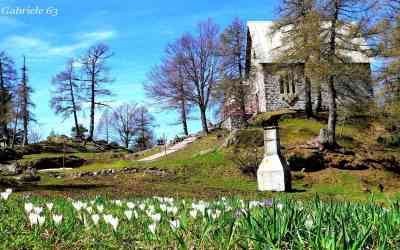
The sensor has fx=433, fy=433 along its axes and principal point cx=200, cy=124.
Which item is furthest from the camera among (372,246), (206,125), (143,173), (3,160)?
(206,125)

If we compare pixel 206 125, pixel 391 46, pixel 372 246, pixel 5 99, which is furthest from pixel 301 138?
pixel 5 99

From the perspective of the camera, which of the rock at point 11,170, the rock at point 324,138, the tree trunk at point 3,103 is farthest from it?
the tree trunk at point 3,103

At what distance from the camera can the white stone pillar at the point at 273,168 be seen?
18973 mm

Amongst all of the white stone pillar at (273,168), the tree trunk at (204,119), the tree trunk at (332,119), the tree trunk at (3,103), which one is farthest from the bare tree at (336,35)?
the tree trunk at (3,103)

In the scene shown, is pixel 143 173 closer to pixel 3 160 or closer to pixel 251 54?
pixel 3 160

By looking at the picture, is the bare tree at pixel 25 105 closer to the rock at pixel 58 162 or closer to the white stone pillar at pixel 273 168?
the rock at pixel 58 162

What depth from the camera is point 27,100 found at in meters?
54.8

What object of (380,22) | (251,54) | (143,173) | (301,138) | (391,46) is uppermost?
(251,54)

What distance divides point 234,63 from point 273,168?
2704 cm

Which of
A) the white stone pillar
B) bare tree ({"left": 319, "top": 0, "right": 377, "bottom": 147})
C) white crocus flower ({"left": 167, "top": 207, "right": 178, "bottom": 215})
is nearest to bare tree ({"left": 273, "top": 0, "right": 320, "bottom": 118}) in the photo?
bare tree ({"left": 319, "top": 0, "right": 377, "bottom": 147})

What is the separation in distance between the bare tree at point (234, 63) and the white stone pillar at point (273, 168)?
2443 cm

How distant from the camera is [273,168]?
62.7ft

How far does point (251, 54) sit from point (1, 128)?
32541 millimetres

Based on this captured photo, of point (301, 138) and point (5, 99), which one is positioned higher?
point (5, 99)
